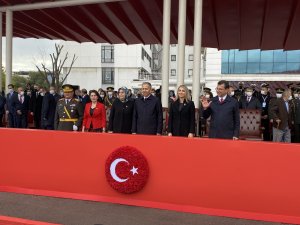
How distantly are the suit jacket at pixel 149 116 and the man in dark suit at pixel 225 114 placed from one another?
993 mm

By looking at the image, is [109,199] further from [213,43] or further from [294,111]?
[213,43]

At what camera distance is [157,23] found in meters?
14.9

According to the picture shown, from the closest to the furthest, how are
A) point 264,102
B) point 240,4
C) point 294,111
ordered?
point 294,111 < point 264,102 < point 240,4

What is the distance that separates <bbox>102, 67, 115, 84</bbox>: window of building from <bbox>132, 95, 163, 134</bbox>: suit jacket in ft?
163

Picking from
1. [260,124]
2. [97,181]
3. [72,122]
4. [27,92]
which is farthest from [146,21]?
[97,181]

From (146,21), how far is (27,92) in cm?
546

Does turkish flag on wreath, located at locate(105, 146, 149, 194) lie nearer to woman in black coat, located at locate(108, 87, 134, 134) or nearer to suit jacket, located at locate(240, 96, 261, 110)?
woman in black coat, located at locate(108, 87, 134, 134)

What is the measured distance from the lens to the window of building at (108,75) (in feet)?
184

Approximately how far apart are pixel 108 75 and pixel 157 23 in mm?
41773

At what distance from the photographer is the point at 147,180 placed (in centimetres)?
513

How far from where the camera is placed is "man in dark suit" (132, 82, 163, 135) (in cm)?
682

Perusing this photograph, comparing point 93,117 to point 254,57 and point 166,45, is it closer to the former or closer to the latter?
point 166,45

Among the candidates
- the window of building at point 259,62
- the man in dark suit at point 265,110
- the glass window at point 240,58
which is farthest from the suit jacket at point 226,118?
the glass window at point 240,58

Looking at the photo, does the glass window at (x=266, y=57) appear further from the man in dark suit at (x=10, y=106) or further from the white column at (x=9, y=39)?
the man in dark suit at (x=10, y=106)
